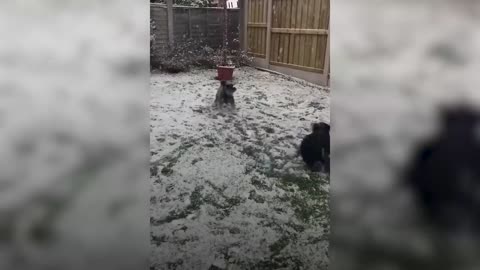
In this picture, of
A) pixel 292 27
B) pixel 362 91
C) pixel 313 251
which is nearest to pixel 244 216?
pixel 313 251

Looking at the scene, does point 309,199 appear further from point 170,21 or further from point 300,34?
point 170,21

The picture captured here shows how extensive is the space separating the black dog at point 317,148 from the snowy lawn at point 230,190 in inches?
0.7

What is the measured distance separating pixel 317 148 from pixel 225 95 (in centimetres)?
23

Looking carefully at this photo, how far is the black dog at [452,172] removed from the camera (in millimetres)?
580

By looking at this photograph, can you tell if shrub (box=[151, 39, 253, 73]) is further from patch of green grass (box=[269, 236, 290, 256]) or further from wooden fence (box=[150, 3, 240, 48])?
patch of green grass (box=[269, 236, 290, 256])

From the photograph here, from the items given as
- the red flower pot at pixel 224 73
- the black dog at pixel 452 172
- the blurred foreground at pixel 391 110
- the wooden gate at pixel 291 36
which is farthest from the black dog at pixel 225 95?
the black dog at pixel 452 172

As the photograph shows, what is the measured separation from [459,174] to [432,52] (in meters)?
0.22

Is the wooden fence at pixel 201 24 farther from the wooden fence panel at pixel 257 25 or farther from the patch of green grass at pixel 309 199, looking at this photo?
the patch of green grass at pixel 309 199

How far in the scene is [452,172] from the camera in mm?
582

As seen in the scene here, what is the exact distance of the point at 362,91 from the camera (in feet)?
1.88

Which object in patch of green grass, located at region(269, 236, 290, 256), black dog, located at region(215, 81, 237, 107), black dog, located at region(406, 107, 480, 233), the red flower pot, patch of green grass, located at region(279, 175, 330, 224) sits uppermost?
the red flower pot

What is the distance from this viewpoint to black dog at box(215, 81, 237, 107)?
0.73 m

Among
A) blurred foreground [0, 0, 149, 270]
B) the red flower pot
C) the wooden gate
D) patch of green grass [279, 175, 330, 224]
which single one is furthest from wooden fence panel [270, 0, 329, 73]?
blurred foreground [0, 0, 149, 270]

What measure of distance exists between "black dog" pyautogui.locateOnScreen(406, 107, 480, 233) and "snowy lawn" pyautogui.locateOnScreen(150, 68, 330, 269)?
0.58ft
